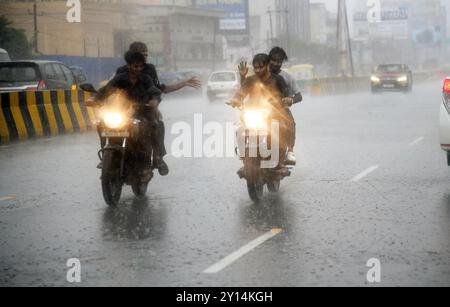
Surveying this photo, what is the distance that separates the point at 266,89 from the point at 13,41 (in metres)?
62.1

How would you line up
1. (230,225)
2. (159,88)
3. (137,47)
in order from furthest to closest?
(159,88), (137,47), (230,225)

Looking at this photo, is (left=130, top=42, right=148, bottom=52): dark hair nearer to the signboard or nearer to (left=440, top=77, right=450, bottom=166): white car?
(left=440, top=77, right=450, bottom=166): white car

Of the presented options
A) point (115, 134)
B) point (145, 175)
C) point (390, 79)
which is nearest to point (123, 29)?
point (390, 79)

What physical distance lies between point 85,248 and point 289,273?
1884mm

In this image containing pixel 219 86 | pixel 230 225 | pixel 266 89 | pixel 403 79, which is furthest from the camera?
pixel 403 79

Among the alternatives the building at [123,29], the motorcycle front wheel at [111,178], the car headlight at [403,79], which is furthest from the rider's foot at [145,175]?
the building at [123,29]

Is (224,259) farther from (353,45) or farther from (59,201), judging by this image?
(353,45)

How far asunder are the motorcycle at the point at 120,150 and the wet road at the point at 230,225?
24cm

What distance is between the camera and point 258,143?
10195 millimetres

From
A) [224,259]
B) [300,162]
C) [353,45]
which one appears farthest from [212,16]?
[224,259]

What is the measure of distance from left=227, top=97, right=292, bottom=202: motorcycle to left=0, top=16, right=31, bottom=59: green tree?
60891mm

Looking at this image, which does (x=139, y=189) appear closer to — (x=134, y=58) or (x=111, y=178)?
(x=111, y=178)

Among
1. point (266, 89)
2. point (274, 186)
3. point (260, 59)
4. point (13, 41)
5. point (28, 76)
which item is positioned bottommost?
point (274, 186)

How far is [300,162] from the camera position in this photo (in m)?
14.5
